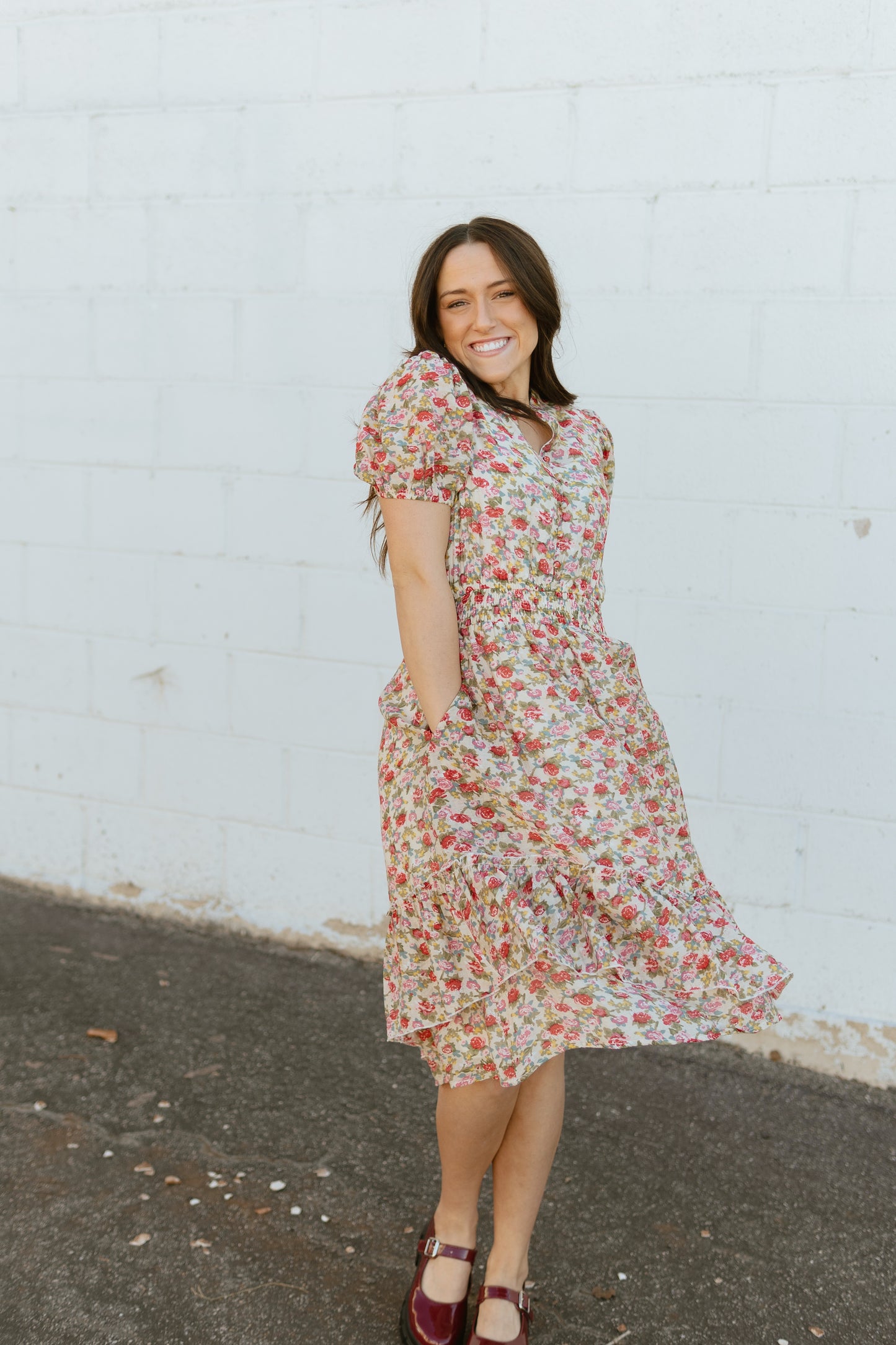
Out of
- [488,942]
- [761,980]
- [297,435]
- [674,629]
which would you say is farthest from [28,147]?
[761,980]

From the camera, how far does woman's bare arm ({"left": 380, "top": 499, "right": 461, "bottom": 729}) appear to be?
1.80 meters

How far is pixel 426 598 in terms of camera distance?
1809 millimetres

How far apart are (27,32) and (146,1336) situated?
10.2 feet

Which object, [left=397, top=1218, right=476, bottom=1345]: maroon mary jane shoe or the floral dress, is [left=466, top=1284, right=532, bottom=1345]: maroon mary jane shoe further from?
the floral dress

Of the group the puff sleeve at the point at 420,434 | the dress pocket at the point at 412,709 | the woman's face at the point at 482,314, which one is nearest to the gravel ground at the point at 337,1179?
the dress pocket at the point at 412,709

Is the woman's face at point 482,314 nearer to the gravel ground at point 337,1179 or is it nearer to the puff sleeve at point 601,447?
the puff sleeve at point 601,447

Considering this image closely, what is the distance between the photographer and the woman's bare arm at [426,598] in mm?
1800

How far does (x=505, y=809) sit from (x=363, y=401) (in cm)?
156

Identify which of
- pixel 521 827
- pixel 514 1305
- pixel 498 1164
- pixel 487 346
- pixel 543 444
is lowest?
pixel 514 1305

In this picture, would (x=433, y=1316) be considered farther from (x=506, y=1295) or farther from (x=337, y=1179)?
(x=337, y=1179)

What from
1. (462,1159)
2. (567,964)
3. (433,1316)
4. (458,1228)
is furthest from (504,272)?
(433,1316)

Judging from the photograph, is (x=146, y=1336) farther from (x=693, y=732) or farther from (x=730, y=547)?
(x=730, y=547)

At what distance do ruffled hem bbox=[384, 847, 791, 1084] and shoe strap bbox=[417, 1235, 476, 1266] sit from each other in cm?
28

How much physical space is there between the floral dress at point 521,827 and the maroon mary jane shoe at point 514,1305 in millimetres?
324
